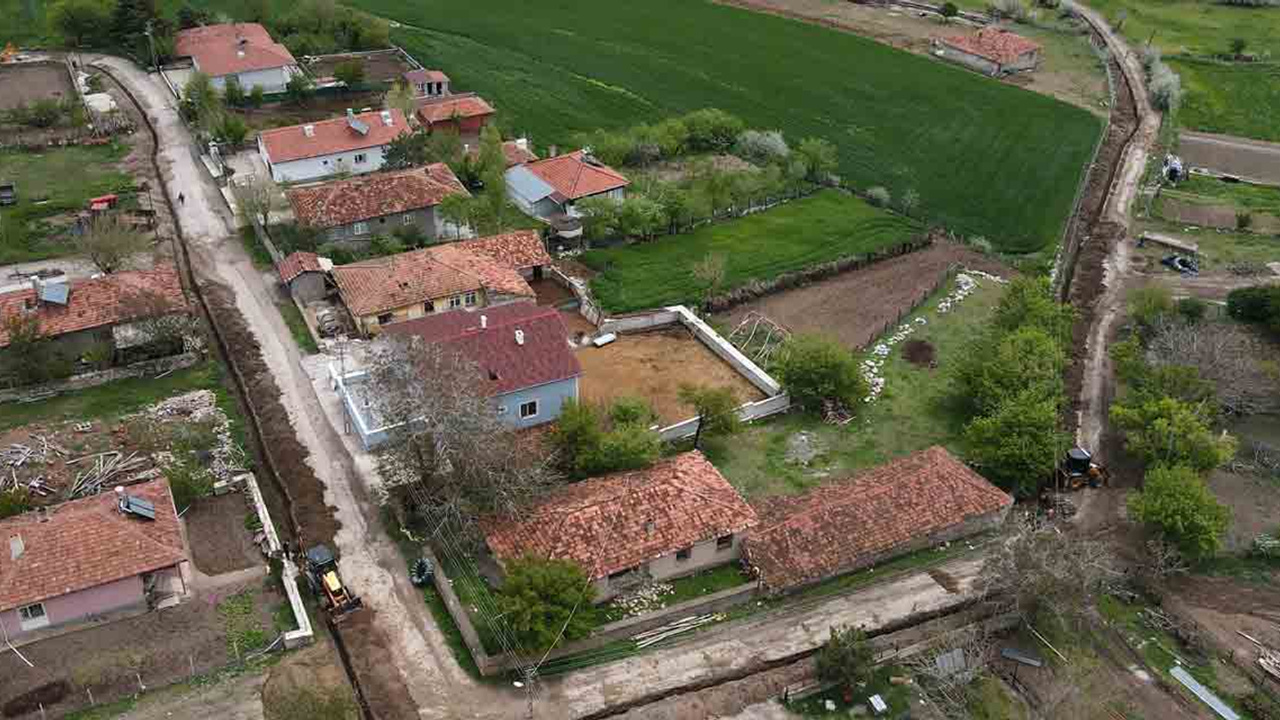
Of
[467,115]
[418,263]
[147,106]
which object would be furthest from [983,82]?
[147,106]

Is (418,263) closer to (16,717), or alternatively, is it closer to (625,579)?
(625,579)

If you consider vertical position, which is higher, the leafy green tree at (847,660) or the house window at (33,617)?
the leafy green tree at (847,660)

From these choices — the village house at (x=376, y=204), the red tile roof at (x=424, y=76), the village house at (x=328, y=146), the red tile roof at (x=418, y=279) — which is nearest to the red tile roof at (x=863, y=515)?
the red tile roof at (x=418, y=279)

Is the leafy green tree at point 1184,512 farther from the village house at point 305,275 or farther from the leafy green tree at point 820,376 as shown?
the village house at point 305,275

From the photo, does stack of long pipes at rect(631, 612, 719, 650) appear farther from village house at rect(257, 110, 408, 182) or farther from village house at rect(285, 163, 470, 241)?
village house at rect(257, 110, 408, 182)

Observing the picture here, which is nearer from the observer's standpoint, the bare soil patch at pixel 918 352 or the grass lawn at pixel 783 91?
the bare soil patch at pixel 918 352

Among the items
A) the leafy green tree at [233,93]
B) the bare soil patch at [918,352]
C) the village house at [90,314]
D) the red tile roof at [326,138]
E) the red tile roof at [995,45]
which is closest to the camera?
the village house at [90,314]

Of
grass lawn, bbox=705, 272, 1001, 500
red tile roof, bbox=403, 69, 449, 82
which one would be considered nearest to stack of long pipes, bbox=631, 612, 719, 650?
grass lawn, bbox=705, 272, 1001, 500
